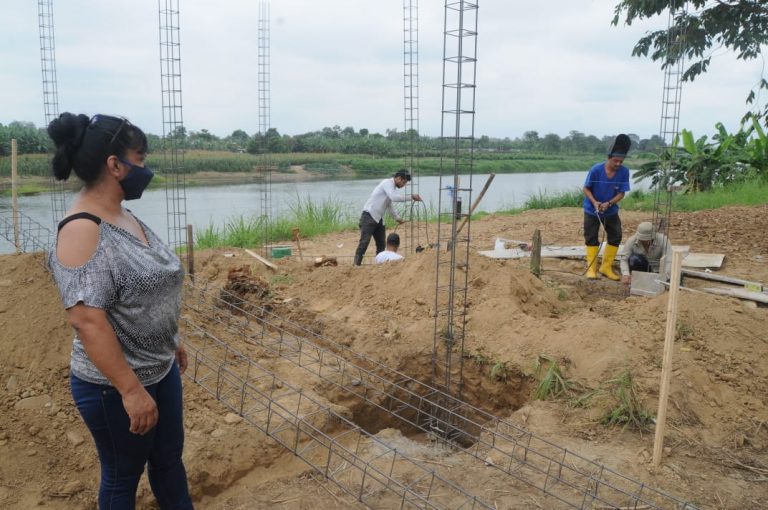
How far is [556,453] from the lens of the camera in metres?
3.51

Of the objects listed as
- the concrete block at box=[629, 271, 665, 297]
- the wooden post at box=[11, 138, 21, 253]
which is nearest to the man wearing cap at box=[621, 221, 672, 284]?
the concrete block at box=[629, 271, 665, 297]

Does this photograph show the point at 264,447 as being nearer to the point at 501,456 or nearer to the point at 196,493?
the point at 196,493

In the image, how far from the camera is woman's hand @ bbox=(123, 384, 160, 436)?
1.93 m

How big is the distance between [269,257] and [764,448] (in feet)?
22.3

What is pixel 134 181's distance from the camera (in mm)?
2086

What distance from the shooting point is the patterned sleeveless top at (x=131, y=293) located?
188cm

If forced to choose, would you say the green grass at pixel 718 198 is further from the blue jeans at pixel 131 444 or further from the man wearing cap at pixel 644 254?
the blue jeans at pixel 131 444

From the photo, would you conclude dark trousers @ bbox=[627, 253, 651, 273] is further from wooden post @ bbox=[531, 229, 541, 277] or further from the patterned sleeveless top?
the patterned sleeveless top

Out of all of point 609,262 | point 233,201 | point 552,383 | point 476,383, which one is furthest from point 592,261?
point 233,201

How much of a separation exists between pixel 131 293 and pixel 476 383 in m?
3.31

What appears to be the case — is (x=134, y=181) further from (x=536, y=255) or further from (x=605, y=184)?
(x=605, y=184)

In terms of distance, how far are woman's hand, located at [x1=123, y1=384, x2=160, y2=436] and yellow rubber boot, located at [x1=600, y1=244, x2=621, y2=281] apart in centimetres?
565

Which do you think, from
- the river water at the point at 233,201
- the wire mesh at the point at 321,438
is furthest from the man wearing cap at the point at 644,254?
the river water at the point at 233,201

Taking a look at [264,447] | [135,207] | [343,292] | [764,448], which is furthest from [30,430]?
[135,207]
